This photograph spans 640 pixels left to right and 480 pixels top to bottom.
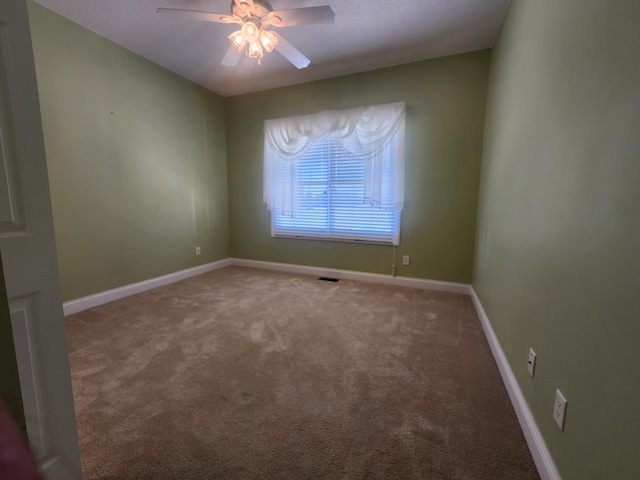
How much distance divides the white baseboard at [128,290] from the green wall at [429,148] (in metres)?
1.68

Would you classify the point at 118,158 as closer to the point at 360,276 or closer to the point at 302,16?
the point at 302,16

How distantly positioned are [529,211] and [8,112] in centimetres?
214

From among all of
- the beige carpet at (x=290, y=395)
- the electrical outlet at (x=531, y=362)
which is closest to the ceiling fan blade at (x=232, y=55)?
the beige carpet at (x=290, y=395)

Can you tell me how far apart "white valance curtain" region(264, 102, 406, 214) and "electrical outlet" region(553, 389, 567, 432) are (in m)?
2.46

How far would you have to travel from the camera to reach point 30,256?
2.79 feet

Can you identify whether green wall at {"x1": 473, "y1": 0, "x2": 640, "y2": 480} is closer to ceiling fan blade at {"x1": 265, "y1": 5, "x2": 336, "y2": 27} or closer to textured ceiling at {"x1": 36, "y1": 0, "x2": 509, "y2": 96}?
textured ceiling at {"x1": 36, "y1": 0, "x2": 509, "y2": 96}

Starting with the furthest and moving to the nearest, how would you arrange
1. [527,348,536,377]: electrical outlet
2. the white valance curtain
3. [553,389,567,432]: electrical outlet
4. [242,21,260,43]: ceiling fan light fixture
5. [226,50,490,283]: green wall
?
the white valance curtain < [226,50,490,283]: green wall < [242,21,260,43]: ceiling fan light fixture < [527,348,536,377]: electrical outlet < [553,389,567,432]: electrical outlet

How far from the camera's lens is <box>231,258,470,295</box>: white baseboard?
321 centimetres

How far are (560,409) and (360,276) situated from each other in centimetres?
268

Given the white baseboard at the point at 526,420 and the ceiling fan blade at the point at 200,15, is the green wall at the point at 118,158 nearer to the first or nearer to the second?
the ceiling fan blade at the point at 200,15

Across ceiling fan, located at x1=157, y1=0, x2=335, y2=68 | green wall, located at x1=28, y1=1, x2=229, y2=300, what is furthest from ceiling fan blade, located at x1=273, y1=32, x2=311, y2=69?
green wall, located at x1=28, y1=1, x2=229, y2=300

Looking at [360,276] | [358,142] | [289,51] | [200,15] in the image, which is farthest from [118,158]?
[360,276]

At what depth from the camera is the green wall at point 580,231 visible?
712 mm

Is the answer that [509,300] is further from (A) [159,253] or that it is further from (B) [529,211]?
(A) [159,253]
